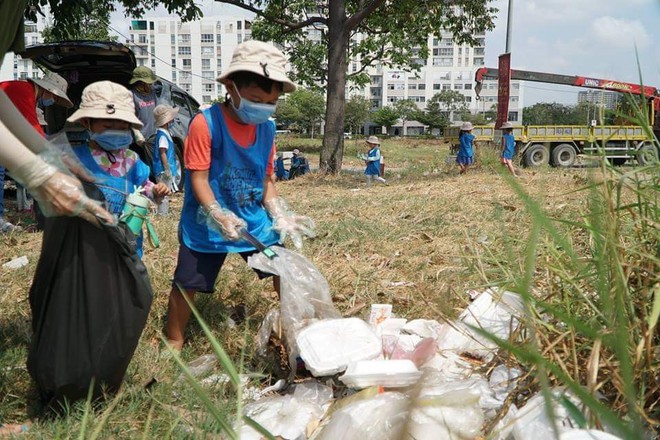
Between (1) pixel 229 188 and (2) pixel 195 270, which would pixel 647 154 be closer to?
(1) pixel 229 188

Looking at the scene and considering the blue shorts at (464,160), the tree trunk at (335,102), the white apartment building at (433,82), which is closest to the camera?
the tree trunk at (335,102)

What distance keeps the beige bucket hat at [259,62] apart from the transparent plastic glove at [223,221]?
1.82ft

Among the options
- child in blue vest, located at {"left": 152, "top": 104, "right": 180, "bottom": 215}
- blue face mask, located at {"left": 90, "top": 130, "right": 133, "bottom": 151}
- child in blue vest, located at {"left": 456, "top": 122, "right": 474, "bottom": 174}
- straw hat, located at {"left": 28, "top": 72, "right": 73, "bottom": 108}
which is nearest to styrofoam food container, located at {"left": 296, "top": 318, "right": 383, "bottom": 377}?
blue face mask, located at {"left": 90, "top": 130, "right": 133, "bottom": 151}

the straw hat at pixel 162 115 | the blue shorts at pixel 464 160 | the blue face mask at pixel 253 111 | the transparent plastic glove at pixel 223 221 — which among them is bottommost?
the blue shorts at pixel 464 160

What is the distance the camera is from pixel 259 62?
95.6 inches

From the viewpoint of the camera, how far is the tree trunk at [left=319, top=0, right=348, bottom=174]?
10.4m

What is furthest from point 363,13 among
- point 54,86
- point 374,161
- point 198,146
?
point 198,146

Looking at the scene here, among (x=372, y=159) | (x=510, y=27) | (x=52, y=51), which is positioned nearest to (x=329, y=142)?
(x=372, y=159)

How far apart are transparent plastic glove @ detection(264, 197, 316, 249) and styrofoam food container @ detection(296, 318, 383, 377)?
453mm

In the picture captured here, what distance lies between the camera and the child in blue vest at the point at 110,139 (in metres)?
2.48

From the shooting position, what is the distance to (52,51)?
21.8 ft

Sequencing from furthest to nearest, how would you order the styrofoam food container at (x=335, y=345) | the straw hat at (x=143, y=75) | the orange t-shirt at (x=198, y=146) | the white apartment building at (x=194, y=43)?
the white apartment building at (x=194, y=43), the straw hat at (x=143, y=75), the orange t-shirt at (x=198, y=146), the styrofoam food container at (x=335, y=345)

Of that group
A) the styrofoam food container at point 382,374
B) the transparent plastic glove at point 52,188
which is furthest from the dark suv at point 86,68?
the styrofoam food container at point 382,374

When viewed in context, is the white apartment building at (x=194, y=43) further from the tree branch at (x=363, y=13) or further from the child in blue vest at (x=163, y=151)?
the child in blue vest at (x=163, y=151)
